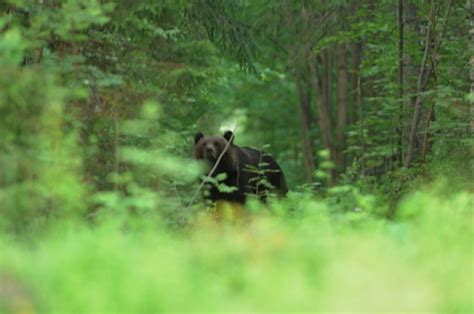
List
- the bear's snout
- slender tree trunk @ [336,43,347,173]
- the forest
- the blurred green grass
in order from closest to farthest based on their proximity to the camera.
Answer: the blurred green grass, the forest, the bear's snout, slender tree trunk @ [336,43,347,173]

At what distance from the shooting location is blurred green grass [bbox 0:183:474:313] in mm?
4414

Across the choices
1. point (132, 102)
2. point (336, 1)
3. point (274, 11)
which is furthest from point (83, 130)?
point (274, 11)

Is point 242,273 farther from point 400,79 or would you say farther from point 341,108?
point 341,108

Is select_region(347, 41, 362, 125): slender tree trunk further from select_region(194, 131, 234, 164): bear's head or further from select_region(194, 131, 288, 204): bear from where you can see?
select_region(194, 131, 234, 164): bear's head

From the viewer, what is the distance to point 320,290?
15.2ft

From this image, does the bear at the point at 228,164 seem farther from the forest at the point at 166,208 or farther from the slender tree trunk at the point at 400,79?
the slender tree trunk at the point at 400,79

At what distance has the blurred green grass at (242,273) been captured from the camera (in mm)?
4414

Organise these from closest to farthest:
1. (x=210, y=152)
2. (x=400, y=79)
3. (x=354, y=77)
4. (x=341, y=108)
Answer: (x=210, y=152) → (x=400, y=79) → (x=341, y=108) → (x=354, y=77)

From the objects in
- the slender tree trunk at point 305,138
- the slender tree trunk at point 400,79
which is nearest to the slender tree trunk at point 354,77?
the slender tree trunk at point 305,138

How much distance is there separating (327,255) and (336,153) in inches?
801

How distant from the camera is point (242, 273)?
4793 millimetres

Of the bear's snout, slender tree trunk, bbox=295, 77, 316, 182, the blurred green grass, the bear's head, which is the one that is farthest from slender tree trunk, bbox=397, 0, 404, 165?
slender tree trunk, bbox=295, 77, 316, 182

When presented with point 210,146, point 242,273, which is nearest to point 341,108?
point 210,146

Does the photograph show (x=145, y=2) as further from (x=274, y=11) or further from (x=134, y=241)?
(x=274, y=11)
